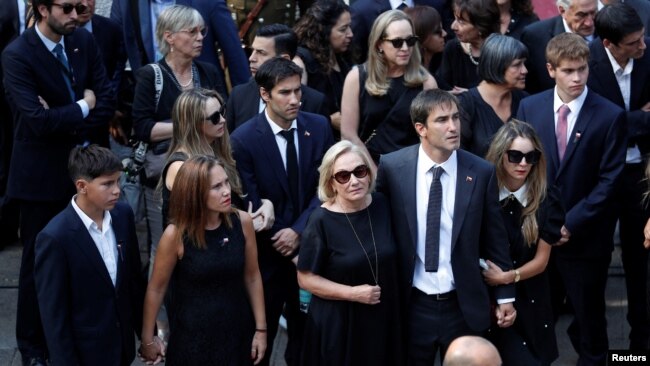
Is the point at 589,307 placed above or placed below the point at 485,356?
below

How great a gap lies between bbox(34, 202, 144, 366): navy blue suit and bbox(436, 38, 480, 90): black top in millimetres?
3183

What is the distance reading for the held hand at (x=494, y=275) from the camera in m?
6.98

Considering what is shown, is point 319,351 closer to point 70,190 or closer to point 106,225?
point 106,225

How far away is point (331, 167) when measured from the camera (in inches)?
273

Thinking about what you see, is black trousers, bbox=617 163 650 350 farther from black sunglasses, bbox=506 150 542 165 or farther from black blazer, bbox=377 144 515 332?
black blazer, bbox=377 144 515 332

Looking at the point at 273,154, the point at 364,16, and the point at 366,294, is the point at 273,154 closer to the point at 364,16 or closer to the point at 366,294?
the point at 366,294

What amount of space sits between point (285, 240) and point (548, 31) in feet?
8.69

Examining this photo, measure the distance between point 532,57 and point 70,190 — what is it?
3362 millimetres

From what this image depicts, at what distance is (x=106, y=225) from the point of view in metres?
6.88

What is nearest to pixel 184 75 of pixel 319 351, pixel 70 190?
pixel 70 190

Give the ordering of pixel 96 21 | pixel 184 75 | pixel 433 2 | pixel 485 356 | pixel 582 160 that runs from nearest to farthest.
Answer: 1. pixel 485 356
2. pixel 582 160
3. pixel 184 75
4. pixel 96 21
5. pixel 433 2

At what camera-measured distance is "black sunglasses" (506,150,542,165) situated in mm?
7129

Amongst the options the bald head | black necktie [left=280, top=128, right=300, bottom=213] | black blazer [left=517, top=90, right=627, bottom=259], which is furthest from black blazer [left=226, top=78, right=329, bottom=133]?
the bald head

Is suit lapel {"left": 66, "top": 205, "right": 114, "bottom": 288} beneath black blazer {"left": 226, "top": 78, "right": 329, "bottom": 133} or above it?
beneath
